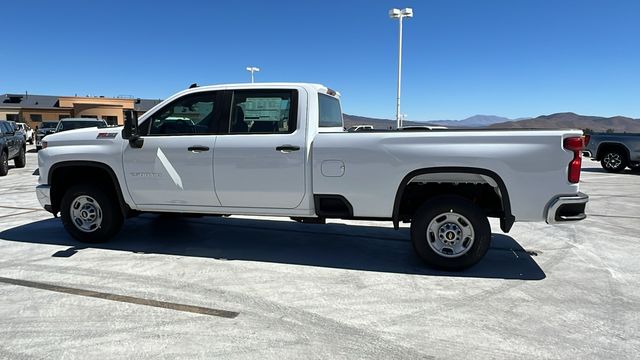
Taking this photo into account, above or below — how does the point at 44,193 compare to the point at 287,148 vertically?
below


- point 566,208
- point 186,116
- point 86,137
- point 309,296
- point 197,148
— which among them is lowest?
point 309,296

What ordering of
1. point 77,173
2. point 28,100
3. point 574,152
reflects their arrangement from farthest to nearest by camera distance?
point 28,100 → point 77,173 → point 574,152

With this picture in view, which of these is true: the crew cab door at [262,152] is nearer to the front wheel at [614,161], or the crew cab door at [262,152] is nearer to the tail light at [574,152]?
the tail light at [574,152]

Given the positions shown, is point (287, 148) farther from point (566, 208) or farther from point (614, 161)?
point (614, 161)

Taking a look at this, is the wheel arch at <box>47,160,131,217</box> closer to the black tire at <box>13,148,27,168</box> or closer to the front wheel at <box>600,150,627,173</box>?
the black tire at <box>13,148,27,168</box>

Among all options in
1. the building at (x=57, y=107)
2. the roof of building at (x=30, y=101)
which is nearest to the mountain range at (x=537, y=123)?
the building at (x=57, y=107)

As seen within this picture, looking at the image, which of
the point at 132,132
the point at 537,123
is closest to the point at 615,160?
the point at 537,123

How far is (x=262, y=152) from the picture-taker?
482 cm

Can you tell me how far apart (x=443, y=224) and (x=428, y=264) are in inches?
18.4

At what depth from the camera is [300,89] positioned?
498 cm

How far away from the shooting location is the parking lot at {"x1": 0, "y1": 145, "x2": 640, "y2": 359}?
308 centimetres

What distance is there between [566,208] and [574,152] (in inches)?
21.5

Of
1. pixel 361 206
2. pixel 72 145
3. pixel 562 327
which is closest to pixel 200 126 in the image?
pixel 72 145

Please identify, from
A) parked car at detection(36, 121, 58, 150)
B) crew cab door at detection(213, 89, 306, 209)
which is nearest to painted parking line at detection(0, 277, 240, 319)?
crew cab door at detection(213, 89, 306, 209)
